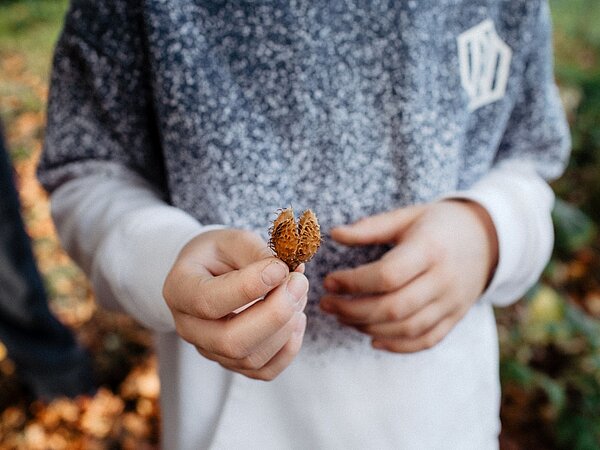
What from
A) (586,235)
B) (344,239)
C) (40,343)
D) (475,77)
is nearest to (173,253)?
(344,239)

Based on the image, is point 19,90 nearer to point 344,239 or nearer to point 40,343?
point 40,343

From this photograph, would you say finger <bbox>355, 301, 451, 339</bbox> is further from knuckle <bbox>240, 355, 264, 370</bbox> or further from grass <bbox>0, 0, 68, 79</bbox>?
grass <bbox>0, 0, 68, 79</bbox>

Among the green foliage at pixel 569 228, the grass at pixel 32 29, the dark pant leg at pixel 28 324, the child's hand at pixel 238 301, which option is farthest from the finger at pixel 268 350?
the grass at pixel 32 29

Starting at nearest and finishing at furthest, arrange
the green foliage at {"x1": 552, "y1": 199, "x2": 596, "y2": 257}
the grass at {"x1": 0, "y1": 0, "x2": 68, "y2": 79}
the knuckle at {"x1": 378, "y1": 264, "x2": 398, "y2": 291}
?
the knuckle at {"x1": 378, "y1": 264, "x2": 398, "y2": 291}, the green foliage at {"x1": 552, "y1": 199, "x2": 596, "y2": 257}, the grass at {"x1": 0, "y1": 0, "x2": 68, "y2": 79}

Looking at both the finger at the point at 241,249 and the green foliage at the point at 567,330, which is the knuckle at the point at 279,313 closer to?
the finger at the point at 241,249

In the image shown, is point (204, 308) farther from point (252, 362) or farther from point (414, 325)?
point (414, 325)


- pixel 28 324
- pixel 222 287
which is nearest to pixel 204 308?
pixel 222 287

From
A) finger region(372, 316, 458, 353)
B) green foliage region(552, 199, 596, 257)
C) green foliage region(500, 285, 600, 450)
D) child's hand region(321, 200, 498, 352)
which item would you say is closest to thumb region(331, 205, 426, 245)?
child's hand region(321, 200, 498, 352)
